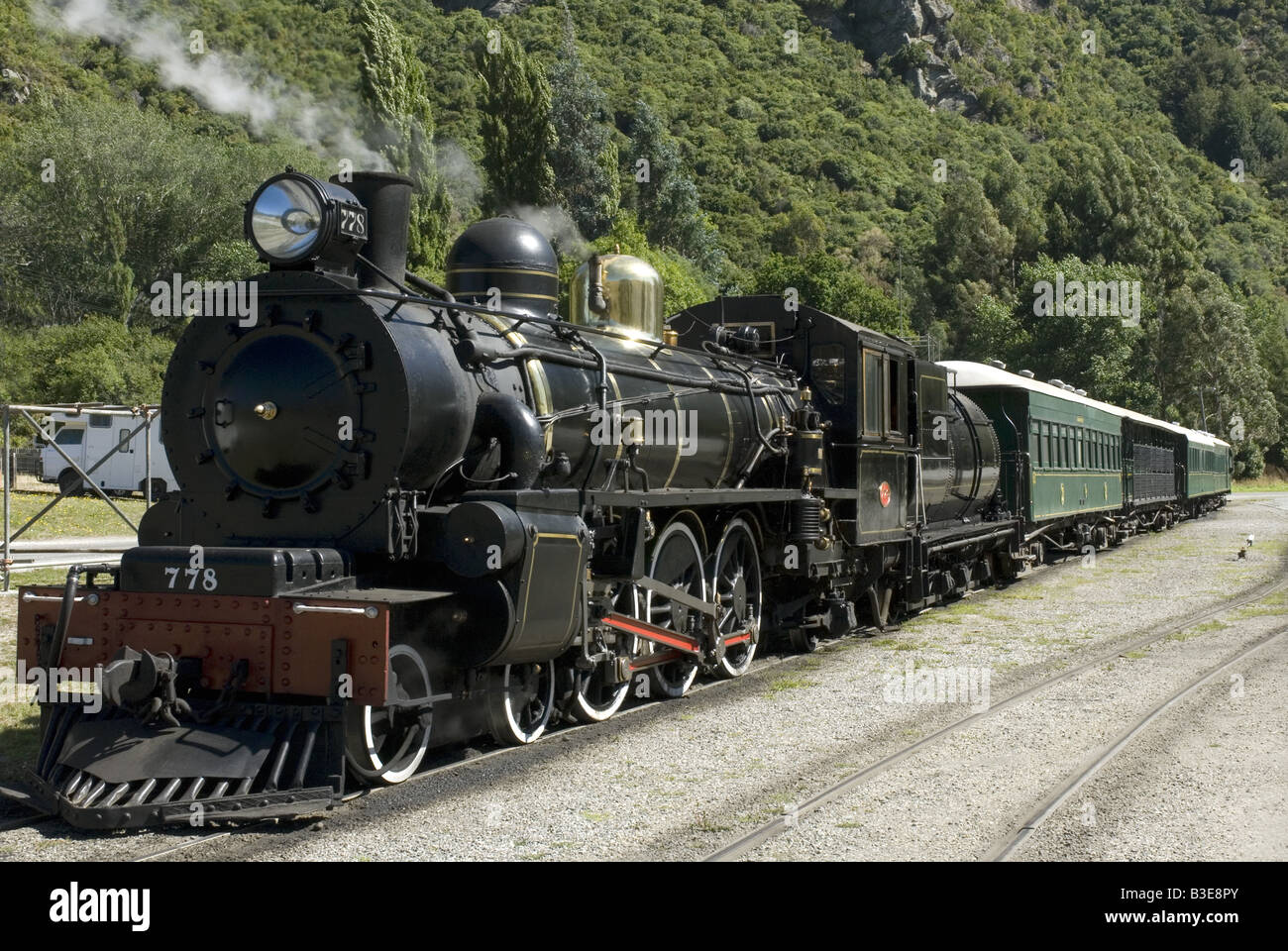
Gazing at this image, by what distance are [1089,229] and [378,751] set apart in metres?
75.7

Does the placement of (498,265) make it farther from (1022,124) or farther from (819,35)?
(1022,124)

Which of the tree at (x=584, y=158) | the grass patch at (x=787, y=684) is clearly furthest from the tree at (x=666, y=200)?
the grass patch at (x=787, y=684)

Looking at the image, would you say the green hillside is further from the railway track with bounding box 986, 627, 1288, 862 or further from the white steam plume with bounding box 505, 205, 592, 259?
the railway track with bounding box 986, 627, 1288, 862

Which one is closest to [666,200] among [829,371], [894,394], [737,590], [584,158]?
[584,158]

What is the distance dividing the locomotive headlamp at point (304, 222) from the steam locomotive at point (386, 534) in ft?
0.05

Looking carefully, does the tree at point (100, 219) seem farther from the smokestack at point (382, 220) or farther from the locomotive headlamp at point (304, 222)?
the locomotive headlamp at point (304, 222)

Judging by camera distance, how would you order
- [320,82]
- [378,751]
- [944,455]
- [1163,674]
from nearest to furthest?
[378,751]
[1163,674]
[944,455]
[320,82]

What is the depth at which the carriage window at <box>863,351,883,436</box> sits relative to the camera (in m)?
11.7

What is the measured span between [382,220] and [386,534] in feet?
6.83

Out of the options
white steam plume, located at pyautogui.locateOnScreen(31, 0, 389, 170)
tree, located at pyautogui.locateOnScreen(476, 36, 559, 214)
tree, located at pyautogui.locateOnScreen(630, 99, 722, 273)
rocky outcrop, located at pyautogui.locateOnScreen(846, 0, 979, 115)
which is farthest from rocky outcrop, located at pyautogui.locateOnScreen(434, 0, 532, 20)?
tree, located at pyautogui.locateOnScreen(476, 36, 559, 214)

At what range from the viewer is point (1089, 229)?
242 ft

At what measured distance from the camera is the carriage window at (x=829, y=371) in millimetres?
11727

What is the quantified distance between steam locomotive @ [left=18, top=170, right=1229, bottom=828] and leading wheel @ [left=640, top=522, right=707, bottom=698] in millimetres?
24

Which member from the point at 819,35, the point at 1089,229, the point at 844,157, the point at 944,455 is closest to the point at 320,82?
the point at 944,455
